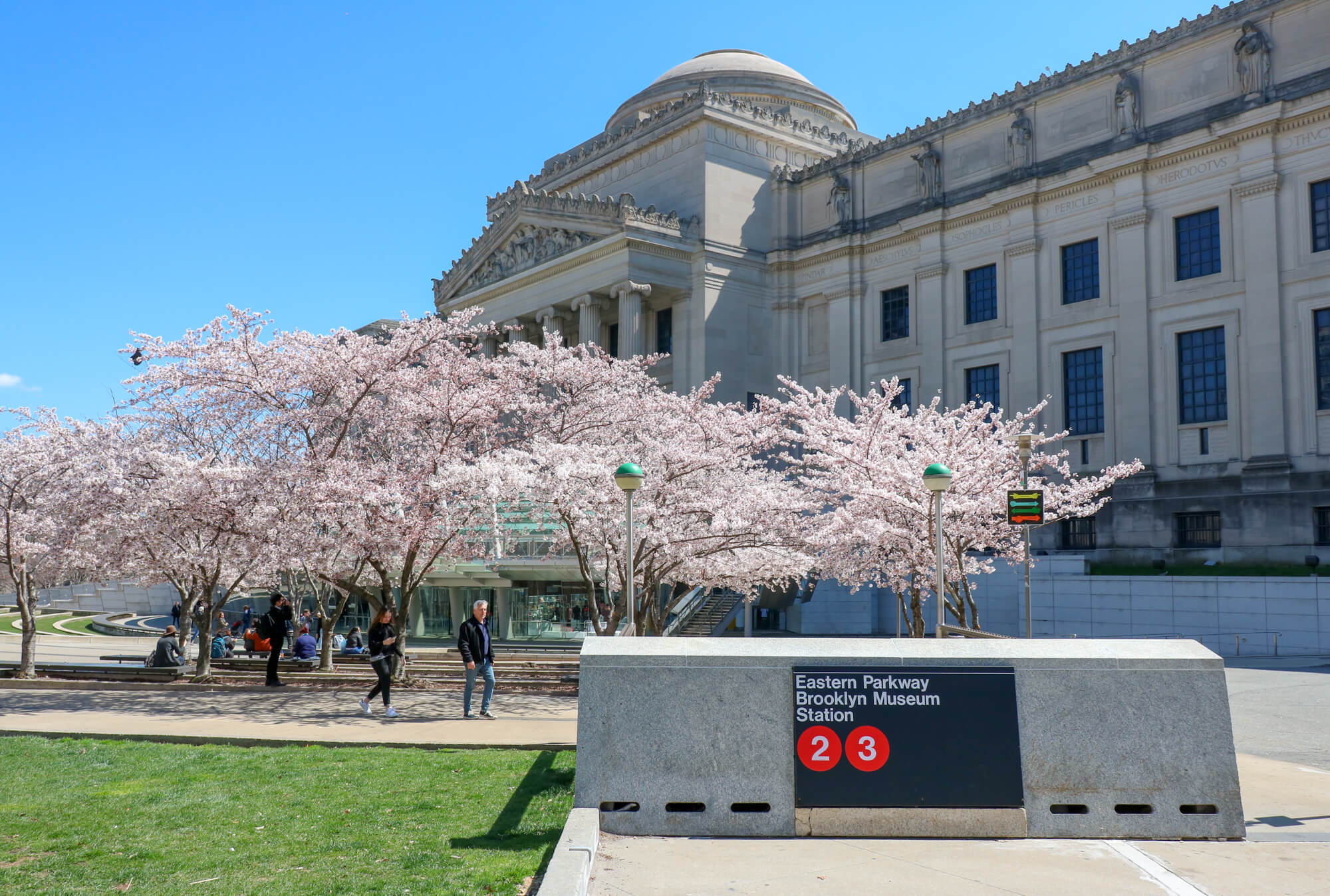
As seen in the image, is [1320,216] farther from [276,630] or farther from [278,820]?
[278,820]

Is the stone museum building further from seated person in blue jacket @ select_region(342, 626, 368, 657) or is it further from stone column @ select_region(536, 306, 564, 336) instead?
seated person in blue jacket @ select_region(342, 626, 368, 657)

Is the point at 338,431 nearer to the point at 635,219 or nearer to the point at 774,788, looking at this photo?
the point at 774,788

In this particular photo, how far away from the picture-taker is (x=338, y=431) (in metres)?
24.7

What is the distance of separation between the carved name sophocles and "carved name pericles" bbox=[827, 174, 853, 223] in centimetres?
1274

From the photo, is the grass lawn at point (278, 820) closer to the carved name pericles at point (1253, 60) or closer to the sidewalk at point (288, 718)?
the sidewalk at point (288, 718)

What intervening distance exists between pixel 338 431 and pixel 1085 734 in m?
19.7

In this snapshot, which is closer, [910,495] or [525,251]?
[910,495]

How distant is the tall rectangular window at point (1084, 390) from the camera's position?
145ft

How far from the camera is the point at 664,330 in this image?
5984cm

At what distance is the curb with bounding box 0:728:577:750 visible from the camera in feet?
44.3

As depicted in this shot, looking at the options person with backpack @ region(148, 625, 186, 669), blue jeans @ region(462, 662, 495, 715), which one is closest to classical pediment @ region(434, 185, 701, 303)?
person with backpack @ region(148, 625, 186, 669)

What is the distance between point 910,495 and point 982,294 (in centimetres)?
2789

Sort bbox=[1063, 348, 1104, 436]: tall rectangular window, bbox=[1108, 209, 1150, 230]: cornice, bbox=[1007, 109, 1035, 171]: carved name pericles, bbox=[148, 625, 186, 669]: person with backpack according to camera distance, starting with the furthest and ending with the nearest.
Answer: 1. bbox=[1007, 109, 1035, 171]: carved name pericles
2. bbox=[1063, 348, 1104, 436]: tall rectangular window
3. bbox=[1108, 209, 1150, 230]: cornice
4. bbox=[148, 625, 186, 669]: person with backpack

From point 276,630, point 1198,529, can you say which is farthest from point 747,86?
point 276,630
